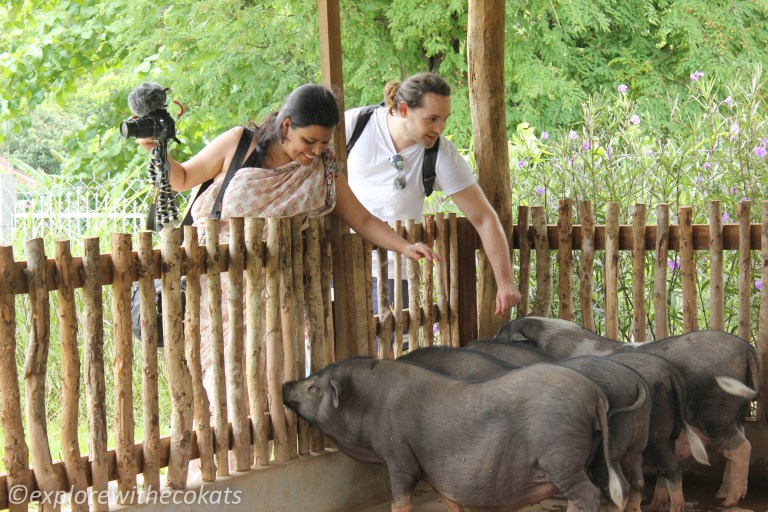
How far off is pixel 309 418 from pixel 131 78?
7.90 m

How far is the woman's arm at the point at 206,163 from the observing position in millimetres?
4035

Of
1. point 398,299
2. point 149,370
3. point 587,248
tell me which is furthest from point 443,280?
point 149,370

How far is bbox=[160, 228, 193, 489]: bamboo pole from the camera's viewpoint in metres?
3.78

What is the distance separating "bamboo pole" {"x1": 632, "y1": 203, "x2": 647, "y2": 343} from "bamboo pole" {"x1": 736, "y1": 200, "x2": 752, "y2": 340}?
0.49 meters

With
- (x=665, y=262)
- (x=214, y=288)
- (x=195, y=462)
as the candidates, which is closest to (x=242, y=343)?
(x=214, y=288)

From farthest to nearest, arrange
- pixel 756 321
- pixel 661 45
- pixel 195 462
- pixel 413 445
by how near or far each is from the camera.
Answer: pixel 661 45
pixel 756 321
pixel 195 462
pixel 413 445

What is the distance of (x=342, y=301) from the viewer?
4.64 metres

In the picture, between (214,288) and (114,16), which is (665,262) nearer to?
(214,288)

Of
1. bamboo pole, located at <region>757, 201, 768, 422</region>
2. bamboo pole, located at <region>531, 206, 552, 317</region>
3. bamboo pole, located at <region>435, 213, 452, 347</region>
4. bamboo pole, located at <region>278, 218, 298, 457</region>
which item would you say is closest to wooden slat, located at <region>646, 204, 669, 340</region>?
bamboo pole, located at <region>757, 201, 768, 422</region>

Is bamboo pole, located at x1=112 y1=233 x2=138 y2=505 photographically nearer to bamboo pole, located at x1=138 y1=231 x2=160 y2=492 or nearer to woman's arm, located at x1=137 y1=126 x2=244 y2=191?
bamboo pole, located at x1=138 y1=231 x2=160 y2=492

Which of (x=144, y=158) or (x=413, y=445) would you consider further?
(x=144, y=158)

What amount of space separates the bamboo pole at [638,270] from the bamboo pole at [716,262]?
35 centimetres

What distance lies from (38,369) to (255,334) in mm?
1060

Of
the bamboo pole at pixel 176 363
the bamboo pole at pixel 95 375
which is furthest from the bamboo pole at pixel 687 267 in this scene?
the bamboo pole at pixel 95 375
